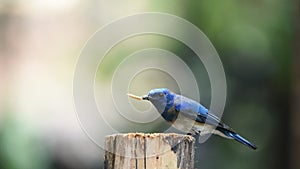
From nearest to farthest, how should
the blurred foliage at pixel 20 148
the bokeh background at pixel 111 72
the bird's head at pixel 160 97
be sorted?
the bird's head at pixel 160 97 < the blurred foliage at pixel 20 148 < the bokeh background at pixel 111 72

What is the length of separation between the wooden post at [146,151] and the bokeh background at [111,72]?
4247mm

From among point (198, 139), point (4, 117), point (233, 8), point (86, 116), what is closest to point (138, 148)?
point (198, 139)

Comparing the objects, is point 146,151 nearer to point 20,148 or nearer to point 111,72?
point 111,72

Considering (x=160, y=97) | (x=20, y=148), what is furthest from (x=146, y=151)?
(x=20, y=148)

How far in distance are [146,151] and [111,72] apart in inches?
177

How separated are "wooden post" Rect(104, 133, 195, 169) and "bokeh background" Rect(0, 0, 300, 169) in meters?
4.25

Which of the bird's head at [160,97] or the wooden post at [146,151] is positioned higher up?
the bird's head at [160,97]

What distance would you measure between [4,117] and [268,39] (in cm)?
335

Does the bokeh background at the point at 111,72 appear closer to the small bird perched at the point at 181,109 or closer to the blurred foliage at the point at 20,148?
the blurred foliage at the point at 20,148

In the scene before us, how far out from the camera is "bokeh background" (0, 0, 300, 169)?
7.55 meters

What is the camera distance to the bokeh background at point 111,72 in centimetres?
755

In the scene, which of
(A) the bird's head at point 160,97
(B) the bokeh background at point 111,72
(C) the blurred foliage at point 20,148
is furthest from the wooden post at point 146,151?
(C) the blurred foliage at point 20,148

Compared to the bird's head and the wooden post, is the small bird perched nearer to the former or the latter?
the bird's head

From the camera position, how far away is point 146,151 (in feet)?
9.89
